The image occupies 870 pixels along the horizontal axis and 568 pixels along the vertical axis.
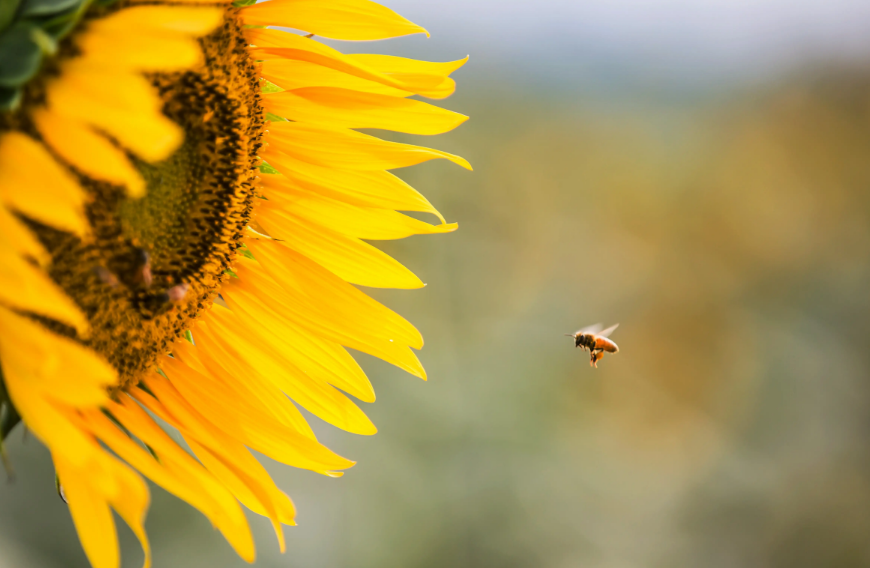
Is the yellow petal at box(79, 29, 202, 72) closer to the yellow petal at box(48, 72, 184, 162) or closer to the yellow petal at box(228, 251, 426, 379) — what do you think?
the yellow petal at box(48, 72, 184, 162)

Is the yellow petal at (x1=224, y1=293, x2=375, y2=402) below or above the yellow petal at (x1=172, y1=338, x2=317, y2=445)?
below

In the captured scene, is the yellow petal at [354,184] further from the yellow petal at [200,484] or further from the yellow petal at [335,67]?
the yellow petal at [200,484]

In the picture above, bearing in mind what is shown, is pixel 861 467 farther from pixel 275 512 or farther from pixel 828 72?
pixel 275 512

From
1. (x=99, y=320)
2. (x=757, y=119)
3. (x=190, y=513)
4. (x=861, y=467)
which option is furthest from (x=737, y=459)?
(x=99, y=320)

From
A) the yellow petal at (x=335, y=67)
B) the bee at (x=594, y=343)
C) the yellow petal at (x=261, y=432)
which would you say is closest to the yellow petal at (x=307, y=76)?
the yellow petal at (x=335, y=67)

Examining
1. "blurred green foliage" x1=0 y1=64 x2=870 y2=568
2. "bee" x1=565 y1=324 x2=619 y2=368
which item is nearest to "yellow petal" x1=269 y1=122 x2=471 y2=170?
"bee" x1=565 y1=324 x2=619 y2=368
